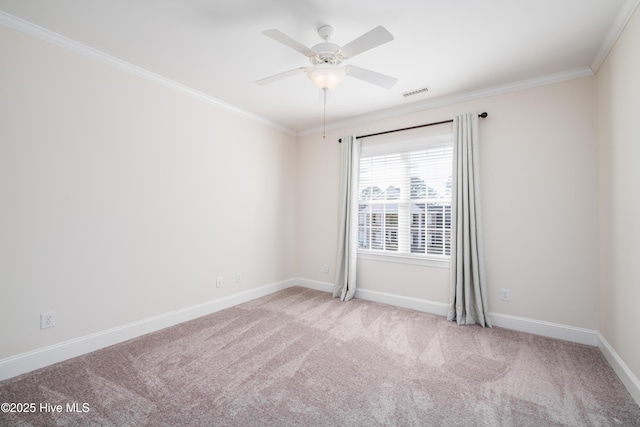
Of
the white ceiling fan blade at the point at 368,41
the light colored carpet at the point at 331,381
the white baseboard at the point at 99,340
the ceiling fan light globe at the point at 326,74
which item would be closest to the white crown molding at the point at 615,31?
the white ceiling fan blade at the point at 368,41

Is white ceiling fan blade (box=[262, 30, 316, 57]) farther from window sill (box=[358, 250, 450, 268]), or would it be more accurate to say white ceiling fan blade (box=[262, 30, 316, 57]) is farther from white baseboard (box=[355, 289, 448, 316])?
white baseboard (box=[355, 289, 448, 316])

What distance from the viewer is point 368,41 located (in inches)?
69.8

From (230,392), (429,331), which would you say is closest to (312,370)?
(230,392)

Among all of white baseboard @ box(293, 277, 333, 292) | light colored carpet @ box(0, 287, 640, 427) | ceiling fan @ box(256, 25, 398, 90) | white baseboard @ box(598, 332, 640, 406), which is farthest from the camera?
white baseboard @ box(293, 277, 333, 292)

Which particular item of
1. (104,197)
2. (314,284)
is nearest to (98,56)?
(104,197)

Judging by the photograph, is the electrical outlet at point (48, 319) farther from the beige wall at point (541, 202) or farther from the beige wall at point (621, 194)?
the beige wall at point (621, 194)

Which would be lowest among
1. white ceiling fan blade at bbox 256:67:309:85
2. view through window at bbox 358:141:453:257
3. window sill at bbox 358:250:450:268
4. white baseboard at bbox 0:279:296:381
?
white baseboard at bbox 0:279:296:381

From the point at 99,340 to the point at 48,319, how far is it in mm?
426

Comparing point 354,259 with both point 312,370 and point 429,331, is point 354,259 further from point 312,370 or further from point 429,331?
point 312,370

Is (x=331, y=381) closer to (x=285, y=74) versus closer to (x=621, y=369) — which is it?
(x=621, y=369)

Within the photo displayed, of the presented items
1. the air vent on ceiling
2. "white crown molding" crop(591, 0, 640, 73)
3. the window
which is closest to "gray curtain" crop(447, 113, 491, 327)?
the window

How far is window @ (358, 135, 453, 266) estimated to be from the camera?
3.46 metres

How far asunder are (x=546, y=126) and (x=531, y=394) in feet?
8.12

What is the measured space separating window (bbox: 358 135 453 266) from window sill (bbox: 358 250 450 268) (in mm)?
22
